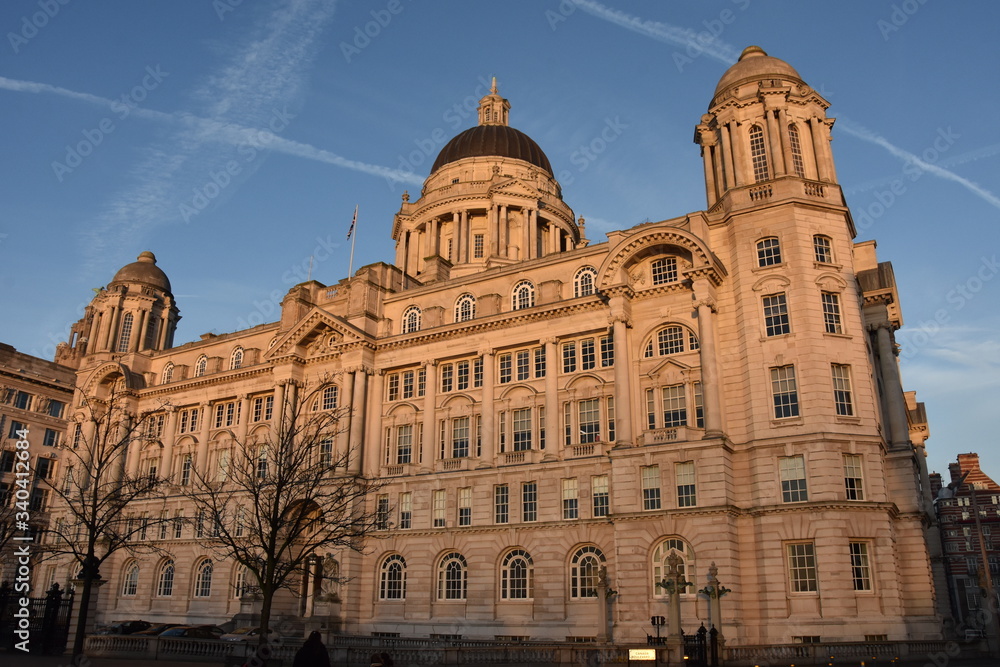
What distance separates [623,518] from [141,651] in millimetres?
22854

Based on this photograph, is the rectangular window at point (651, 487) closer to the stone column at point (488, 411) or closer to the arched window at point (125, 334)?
the stone column at point (488, 411)

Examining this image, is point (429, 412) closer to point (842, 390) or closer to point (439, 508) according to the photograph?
point (439, 508)

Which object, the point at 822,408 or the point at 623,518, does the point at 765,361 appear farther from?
the point at 623,518

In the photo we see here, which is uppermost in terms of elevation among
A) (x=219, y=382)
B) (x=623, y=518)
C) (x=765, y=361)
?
(x=219, y=382)

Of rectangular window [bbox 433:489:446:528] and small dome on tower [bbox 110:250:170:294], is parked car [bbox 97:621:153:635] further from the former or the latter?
small dome on tower [bbox 110:250:170:294]

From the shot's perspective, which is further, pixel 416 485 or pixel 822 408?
pixel 416 485

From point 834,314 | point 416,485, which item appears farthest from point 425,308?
point 834,314

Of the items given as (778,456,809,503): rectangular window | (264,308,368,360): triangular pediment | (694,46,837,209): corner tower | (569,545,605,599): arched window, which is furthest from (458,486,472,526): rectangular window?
(694,46,837,209): corner tower

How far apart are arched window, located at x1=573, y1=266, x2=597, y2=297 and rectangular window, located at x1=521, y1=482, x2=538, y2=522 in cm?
1215

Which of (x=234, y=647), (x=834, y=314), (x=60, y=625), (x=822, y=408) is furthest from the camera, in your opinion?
(x=834, y=314)

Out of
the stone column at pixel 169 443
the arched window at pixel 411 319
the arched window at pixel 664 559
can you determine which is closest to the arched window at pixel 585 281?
the arched window at pixel 411 319

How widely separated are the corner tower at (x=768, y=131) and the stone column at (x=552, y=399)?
12901mm

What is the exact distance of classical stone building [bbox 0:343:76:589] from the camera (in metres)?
71.2

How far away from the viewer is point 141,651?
1421 inches
